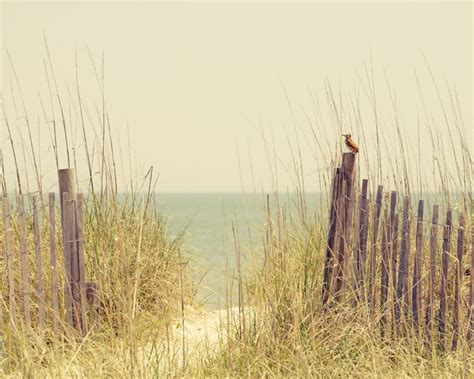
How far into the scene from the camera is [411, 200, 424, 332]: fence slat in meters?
3.90

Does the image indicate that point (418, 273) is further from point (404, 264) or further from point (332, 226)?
point (332, 226)

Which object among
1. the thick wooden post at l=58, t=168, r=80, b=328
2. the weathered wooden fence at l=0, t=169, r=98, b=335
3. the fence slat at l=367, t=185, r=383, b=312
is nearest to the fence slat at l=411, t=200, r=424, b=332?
the fence slat at l=367, t=185, r=383, b=312

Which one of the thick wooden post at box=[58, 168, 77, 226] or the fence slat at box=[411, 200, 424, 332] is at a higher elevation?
the thick wooden post at box=[58, 168, 77, 226]

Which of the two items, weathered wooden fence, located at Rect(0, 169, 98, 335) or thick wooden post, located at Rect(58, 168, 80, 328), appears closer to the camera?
weathered wooden fence, located at Rect(0, 169, 98, 335)

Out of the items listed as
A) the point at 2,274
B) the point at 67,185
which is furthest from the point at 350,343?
the point at 2,274

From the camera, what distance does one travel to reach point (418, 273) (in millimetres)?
3939

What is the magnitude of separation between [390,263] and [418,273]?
0.21 m

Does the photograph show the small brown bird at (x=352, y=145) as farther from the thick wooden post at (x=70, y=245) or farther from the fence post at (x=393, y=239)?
the thick wooden post at (x=70, y=245)

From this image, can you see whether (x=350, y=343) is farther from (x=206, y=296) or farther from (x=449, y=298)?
(x=206, y=296)

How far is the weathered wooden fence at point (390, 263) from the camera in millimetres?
3855

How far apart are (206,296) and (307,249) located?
1.48 metres

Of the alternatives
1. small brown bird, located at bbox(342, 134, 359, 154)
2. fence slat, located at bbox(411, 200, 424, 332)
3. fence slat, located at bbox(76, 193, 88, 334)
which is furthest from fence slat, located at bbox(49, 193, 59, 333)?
fence slat, located at bbox(411, 200, 424, 332)

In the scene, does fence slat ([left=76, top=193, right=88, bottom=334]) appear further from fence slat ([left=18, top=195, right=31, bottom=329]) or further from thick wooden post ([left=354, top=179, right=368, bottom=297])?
thick wooden post ([left=354, top=179, right=368, bottom=297])

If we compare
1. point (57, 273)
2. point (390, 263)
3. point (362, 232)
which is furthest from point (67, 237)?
point (390, 263)
